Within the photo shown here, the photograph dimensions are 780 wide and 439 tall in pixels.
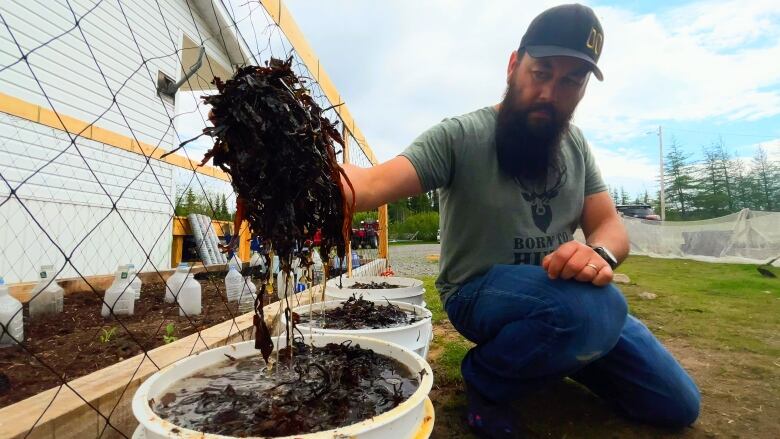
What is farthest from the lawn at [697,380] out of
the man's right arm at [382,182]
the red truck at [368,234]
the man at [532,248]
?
the red truck at [368,234]

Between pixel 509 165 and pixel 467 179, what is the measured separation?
23cm

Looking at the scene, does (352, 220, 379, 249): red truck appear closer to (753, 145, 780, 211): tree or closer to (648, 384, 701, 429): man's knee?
(648, 384, 701, 429): man's knee

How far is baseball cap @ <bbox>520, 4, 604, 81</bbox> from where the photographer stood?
187cm

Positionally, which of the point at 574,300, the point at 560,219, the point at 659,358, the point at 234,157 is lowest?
the point at 659,358

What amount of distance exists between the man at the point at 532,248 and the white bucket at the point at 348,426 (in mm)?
584

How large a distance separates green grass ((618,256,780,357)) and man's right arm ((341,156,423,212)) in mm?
2993

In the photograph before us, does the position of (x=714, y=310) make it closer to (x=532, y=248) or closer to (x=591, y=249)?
(x=532, y=248)

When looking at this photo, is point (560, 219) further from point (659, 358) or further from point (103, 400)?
point (103, 400)

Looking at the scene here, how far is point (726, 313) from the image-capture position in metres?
4.38

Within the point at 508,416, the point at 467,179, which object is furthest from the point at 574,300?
the point at 467,179

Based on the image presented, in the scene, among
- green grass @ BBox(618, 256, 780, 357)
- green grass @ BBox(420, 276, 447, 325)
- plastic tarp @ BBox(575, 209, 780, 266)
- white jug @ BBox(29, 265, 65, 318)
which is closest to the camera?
white jug @ BBox(29, 265, 65, 318)

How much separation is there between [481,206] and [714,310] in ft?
14.2

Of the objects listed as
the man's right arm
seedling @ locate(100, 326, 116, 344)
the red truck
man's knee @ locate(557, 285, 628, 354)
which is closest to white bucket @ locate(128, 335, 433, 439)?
the man's right arm

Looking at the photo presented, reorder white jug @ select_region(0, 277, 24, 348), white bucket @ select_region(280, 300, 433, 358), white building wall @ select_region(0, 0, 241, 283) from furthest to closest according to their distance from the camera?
white building wall @ select_region(0, 0, 241, 283)
white jug @ select_region(0, 277, 24, 348)
white bucket @ select_region(280, 300, 433, 358)
